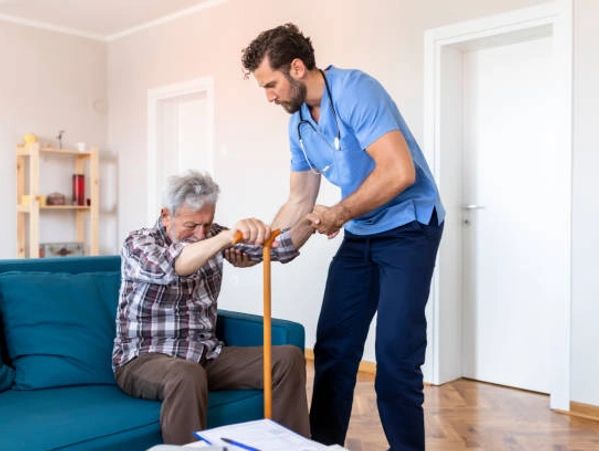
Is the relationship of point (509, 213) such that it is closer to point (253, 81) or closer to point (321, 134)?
point (321, 134)

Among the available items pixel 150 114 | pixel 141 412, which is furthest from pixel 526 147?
pixel 150 114

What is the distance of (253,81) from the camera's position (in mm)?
4621

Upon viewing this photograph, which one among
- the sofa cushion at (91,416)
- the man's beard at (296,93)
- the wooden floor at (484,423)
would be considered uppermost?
the man's beard at (296,93)

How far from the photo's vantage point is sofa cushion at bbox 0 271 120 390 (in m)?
1.99

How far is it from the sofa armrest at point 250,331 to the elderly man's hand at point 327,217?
53 centimetres

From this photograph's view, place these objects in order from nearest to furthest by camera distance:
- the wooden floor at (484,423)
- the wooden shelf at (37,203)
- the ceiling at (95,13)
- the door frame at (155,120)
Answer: the wooden floor at (484,423) < the ceiling at (95,13) < the door frame at (155,120) < the wooden shelf at (37,203)

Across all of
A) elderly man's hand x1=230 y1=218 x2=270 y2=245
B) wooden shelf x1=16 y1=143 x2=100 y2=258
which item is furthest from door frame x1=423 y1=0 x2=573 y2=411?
wooden shelf x1=16 y1=143 x2=100 y2=258

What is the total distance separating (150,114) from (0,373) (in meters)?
3.83

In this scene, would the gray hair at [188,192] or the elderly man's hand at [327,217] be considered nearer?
the elderly man's hand at [327,217]

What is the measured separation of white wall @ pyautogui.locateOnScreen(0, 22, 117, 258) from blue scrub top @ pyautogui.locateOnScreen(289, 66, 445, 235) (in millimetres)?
4079

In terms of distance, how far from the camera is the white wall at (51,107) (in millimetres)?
5355

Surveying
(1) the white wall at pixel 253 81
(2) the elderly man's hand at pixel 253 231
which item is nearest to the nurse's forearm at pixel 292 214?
(2) the elderly man's hand at pixel 253 231

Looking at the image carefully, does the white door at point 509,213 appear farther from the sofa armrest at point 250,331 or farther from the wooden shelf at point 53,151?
the wooden shelf at point 53,151

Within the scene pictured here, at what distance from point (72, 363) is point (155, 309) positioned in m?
0.32
